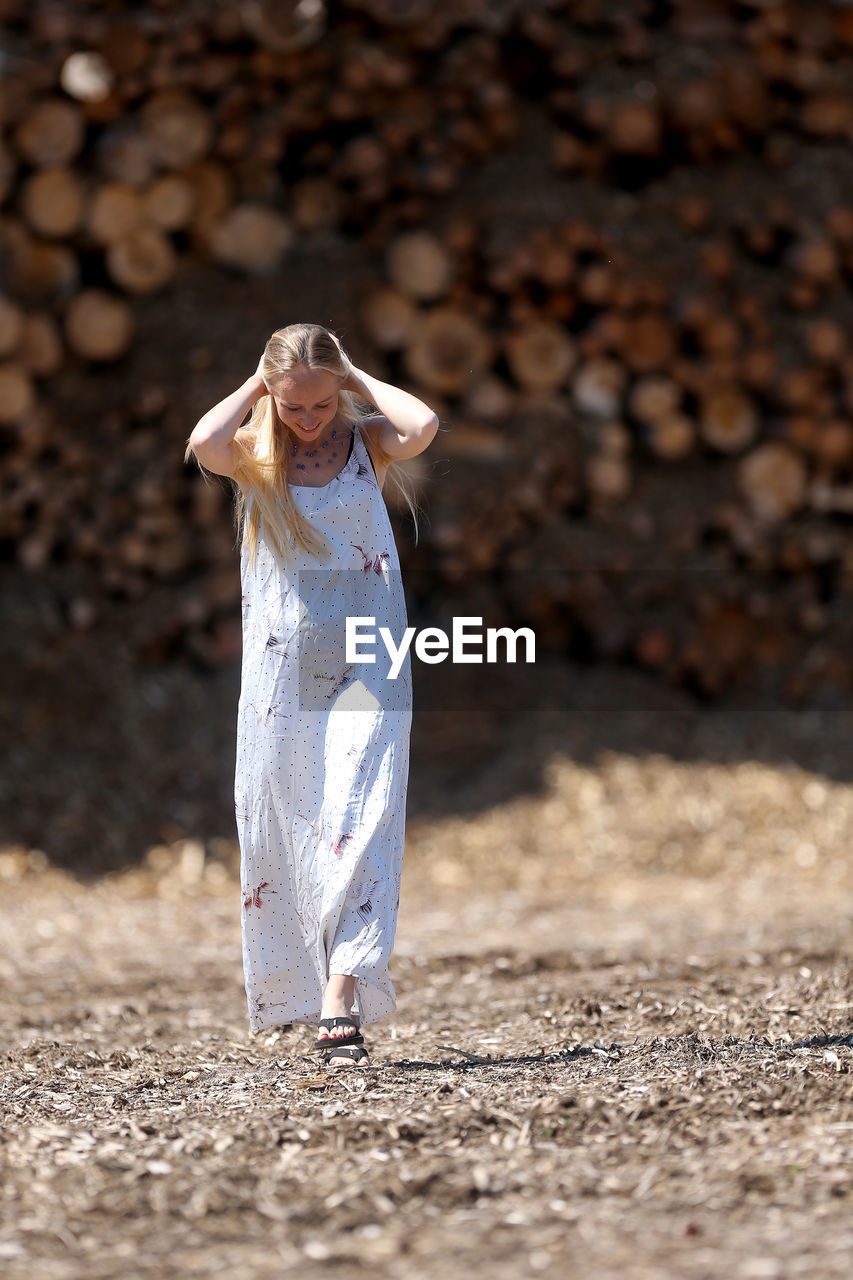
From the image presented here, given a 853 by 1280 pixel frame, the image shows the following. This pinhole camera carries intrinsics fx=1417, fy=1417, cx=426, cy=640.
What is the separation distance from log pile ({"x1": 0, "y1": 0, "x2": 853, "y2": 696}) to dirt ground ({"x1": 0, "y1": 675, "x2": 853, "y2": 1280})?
1.07m

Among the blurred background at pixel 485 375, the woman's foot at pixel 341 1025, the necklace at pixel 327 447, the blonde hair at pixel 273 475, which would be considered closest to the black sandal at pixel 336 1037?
the woman's foot at pixel 341 1025

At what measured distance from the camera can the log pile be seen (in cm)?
659

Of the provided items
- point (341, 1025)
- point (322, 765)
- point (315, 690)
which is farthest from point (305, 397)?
point (341, 1025)

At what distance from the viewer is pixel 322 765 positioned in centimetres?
305

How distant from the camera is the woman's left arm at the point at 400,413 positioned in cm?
306

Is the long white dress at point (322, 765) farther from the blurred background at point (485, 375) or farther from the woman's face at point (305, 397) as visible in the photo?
the blurred background at point (485, 375)

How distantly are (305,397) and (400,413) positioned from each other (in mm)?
221

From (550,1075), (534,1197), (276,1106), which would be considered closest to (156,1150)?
(276,1106)

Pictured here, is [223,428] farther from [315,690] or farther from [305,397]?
[315,690]

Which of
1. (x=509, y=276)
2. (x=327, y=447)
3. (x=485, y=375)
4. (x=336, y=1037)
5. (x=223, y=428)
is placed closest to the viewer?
(x=336, y=1037)

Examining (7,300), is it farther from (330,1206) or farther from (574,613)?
(330,1206)

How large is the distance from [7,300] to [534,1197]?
17.7 feet

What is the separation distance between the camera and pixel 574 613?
23.1 ft

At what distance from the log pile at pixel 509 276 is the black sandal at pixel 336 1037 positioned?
3.92m
